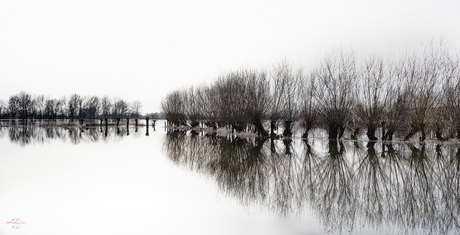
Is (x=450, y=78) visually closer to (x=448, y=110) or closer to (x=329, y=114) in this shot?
(x=448, y=110)

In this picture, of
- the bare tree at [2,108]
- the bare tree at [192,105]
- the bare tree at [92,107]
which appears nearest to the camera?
the bare tree at [192,105]

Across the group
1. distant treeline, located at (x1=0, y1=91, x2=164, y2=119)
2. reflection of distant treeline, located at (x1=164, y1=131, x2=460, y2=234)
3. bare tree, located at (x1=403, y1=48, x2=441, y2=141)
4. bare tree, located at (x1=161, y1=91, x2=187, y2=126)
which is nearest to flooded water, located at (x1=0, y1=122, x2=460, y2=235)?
reflection of distant treeline, located at (x1=164, y1=131, x2=460, y2=234)

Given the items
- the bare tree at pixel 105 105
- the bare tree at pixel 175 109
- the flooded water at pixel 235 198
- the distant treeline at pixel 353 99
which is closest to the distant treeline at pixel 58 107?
the bare tree at pixel 105 105

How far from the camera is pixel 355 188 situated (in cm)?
615

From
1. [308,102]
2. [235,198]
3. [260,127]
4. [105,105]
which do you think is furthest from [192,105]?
[105,105]

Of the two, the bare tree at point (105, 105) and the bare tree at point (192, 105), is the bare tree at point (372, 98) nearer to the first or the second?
the bare tree at point (192, 105)

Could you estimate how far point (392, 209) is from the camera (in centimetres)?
476

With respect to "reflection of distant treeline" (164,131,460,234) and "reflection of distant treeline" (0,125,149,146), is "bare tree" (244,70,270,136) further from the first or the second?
"reflection of distant treeline" (0,125,149,146)

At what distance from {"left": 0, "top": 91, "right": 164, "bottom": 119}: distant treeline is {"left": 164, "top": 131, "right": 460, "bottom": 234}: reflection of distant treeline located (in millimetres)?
90387

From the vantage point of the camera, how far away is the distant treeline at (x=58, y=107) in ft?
272

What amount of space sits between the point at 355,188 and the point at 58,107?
4154 inches

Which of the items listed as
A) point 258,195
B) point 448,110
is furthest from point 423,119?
Result: point 258,195

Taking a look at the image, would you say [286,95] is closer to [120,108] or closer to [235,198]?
[235,198]

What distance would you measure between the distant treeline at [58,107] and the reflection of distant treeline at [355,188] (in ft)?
297
